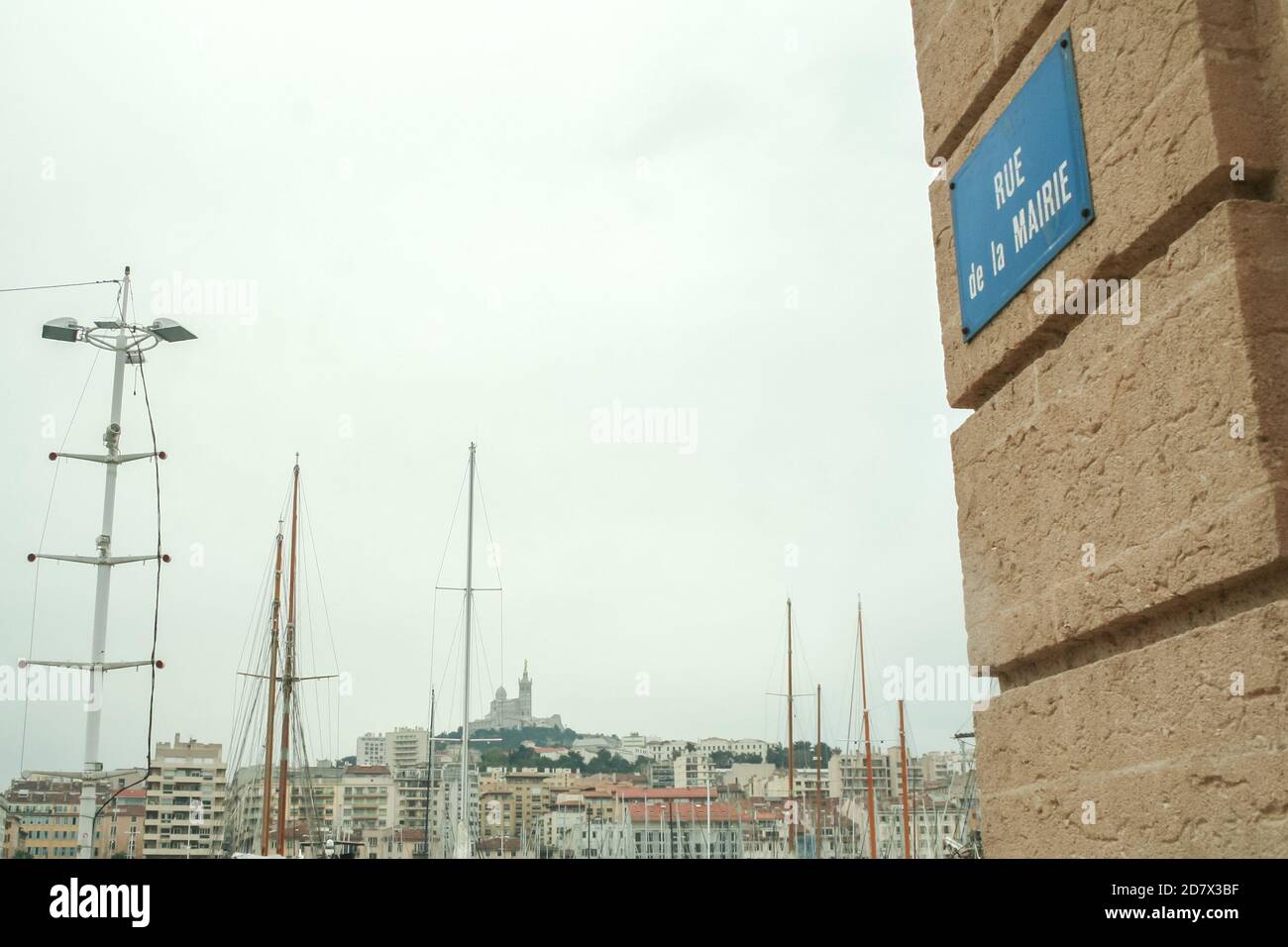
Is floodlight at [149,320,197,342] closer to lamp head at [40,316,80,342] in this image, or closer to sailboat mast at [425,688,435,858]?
lamp head at [40,316,80,342]

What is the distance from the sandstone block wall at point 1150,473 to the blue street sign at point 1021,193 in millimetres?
50

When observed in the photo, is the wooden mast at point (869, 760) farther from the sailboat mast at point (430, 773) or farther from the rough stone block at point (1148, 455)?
the rough stone block at point (1148, 455)

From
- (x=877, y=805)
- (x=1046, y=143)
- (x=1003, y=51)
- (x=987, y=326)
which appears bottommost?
(x=877, y=805)

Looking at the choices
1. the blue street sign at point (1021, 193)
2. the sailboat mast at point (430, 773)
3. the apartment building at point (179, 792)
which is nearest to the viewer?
the blue street sign at point (1021, 193)

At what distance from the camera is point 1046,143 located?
9.45 ft

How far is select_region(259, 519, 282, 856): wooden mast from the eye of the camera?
30.6m

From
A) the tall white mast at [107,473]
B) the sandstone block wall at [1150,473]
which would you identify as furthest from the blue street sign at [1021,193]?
the tall white mast at [107,473]

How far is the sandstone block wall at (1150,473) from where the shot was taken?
215 cm

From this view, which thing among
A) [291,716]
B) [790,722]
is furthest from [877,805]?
[291,716]

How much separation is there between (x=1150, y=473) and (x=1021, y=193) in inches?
37.6

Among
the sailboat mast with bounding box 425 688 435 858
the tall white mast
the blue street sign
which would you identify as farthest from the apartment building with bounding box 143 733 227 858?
the blue street sign
